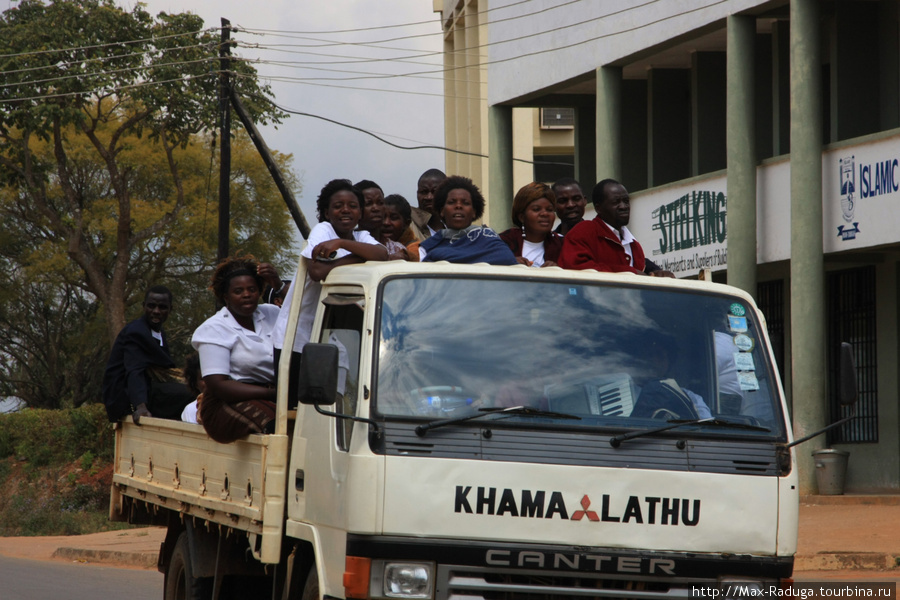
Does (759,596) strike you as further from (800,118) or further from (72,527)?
(72,527)

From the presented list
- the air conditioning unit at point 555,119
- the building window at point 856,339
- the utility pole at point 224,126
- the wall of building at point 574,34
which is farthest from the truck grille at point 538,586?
the air conditioning unit at point 555,119

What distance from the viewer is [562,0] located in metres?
21.1

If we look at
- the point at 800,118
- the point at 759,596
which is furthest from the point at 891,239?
the point at 759,596

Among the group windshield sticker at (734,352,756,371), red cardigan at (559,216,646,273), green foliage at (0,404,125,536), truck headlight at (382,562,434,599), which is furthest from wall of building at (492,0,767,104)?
truck headlight at (382,562,434,599)

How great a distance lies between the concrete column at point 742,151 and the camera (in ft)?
57.3

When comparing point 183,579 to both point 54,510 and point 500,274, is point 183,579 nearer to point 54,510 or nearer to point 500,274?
point 500,274

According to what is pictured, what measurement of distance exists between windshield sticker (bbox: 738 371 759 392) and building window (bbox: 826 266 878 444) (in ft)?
40.7

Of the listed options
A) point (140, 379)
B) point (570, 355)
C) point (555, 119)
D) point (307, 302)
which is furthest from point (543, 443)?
point (555, 119)

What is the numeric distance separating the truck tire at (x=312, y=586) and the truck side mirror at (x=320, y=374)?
Result: 0.85 m

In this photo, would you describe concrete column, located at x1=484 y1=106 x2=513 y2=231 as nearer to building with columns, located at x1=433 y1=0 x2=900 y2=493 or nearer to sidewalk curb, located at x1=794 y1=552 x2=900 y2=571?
building with columns, located at x1=433 y1=0 x2=900 y2=493

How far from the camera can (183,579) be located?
7.48 meters

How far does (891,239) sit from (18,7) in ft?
77.9

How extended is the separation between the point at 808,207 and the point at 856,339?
258 cm

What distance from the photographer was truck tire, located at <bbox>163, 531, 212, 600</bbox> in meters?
7.18
